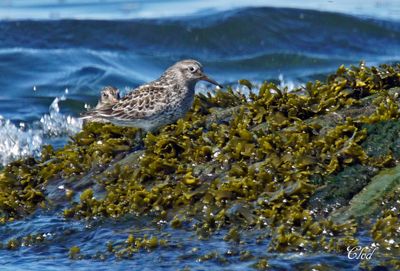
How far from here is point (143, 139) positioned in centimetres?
794

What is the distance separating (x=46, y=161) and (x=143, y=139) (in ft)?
3.15

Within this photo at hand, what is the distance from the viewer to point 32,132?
1359 centimetres

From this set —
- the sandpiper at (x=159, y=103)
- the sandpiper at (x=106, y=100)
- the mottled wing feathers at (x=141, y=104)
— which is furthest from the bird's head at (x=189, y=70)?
the sandpiper at (x=106, y=100)

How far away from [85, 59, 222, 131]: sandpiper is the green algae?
0.16 metres

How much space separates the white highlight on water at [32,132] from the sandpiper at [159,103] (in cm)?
298

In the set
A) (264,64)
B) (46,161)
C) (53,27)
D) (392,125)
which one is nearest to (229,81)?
Result: (264,64)

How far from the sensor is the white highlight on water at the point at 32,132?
1218cm

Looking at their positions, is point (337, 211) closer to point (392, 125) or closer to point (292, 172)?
point (292, 172)

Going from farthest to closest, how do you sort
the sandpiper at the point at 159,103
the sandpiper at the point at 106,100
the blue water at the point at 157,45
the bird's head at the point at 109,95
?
the blue water at the point at 157,45, the bird's head at the point at 109,95, the sandpiper at the point at 106,100, the sandpiper at the point at 159,103

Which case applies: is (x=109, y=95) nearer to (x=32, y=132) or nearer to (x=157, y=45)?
(x=32, y=132)

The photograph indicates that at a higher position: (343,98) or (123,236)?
(343,98)

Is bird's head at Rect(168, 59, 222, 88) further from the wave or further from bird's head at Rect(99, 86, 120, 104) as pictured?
the wave

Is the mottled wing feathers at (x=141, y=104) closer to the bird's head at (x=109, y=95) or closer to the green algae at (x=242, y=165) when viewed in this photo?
the green algae at (x=242, y=165)

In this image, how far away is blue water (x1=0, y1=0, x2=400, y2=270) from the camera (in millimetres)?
16344
